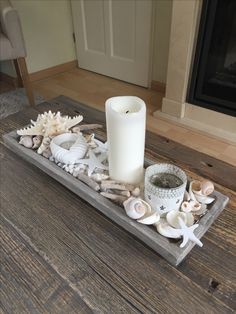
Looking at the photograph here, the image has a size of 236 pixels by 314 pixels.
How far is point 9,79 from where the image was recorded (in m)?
2.38

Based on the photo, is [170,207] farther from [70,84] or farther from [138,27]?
[70,84]

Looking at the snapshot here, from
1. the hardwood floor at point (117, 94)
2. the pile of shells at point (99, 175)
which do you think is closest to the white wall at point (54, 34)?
the hardwood floor at point (117, 94)

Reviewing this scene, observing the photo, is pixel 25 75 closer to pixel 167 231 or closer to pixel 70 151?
pixel 70 151

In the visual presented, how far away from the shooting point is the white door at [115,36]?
2.04 metres

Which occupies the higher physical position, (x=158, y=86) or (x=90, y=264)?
(x=90, y=264)

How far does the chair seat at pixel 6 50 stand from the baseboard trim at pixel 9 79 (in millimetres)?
591

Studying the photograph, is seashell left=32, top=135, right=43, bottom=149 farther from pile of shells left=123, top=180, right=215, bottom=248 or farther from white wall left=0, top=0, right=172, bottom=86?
white wall left=0, top=0, right=172, bottom=86

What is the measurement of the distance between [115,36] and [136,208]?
2.02m

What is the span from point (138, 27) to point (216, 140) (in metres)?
1.05

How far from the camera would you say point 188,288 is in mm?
469

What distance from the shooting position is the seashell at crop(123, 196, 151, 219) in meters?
0.55

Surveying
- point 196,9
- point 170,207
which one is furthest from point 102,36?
point 170,207

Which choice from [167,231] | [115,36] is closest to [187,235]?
[167,231]

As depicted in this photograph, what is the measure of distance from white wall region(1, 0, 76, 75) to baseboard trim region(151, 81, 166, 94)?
95cm
